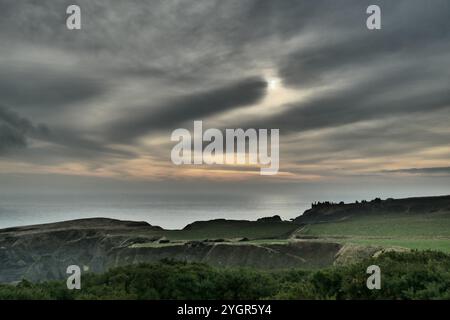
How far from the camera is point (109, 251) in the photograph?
12675 centimetres

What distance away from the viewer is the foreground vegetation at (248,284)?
20.6 metres

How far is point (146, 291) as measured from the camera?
83.4ft

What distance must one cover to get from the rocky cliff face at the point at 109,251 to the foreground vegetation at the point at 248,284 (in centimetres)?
4817

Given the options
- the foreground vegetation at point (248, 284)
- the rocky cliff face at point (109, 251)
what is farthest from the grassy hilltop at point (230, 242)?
the foreground vegetation at point (248, 284)

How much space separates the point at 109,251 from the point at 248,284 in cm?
10858

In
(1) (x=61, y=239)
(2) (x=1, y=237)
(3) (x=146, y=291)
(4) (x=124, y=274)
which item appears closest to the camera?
(3) (x=146, y=291)

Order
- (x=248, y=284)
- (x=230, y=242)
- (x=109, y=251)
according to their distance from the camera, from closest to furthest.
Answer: (x=248, y=284), (x=230, y=242), (x=109, y=251)

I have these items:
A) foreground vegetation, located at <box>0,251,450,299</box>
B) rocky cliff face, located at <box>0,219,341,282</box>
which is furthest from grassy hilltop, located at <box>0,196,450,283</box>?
foreground vegetation, located at <box>0,251,450,299</box>

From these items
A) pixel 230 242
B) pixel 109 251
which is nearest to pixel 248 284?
pixel 230 242

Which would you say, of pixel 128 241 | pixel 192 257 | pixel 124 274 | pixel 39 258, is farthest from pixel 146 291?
pixel 39 258

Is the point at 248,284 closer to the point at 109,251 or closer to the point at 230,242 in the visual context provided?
the point at 230,242
